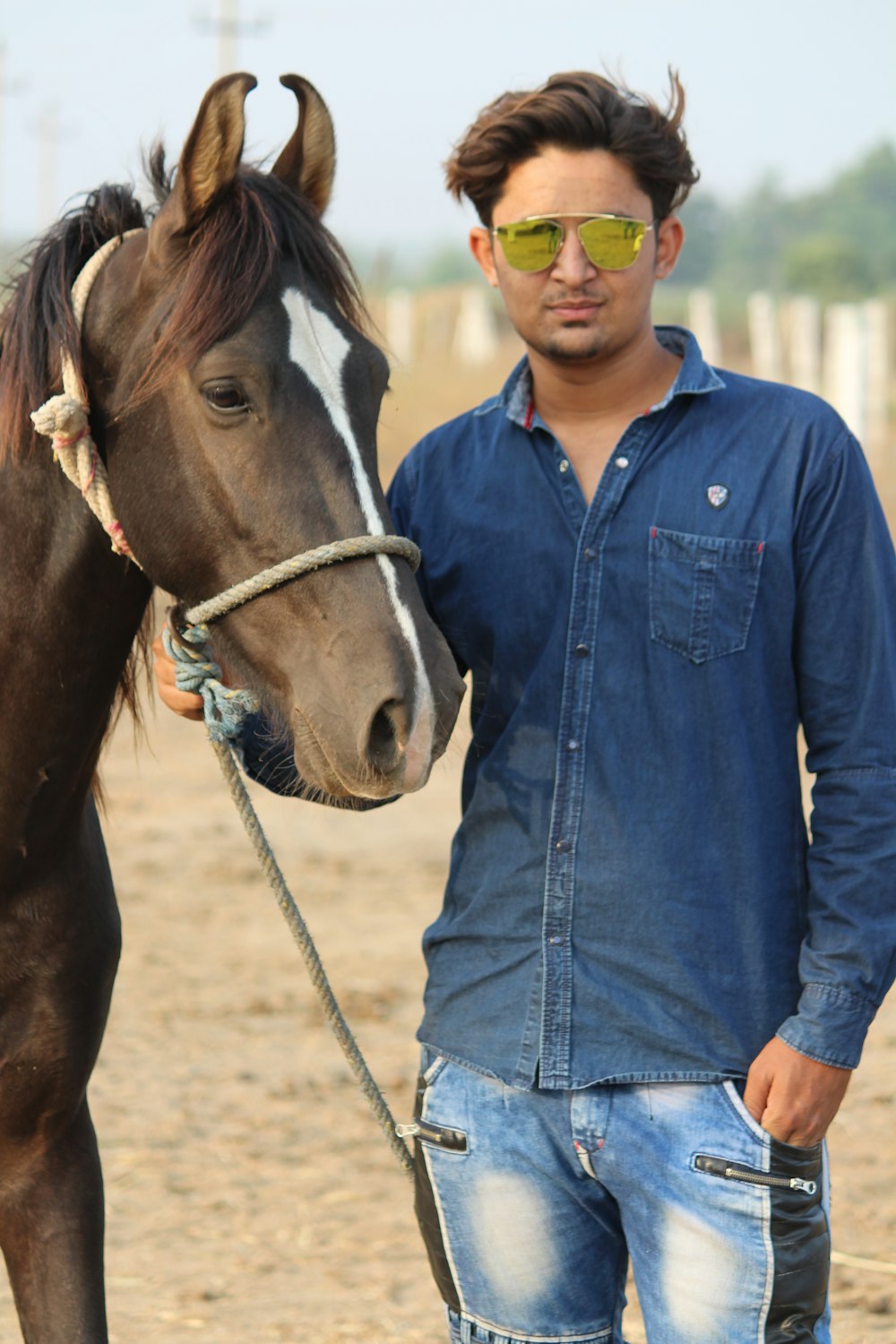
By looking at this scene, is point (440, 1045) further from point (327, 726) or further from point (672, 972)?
point (327, 726)

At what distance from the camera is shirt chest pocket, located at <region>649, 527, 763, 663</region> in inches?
80.9

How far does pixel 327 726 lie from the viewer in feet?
6.12

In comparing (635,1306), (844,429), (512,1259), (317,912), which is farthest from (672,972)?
(317,912)

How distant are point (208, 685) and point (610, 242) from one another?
84 centimetres

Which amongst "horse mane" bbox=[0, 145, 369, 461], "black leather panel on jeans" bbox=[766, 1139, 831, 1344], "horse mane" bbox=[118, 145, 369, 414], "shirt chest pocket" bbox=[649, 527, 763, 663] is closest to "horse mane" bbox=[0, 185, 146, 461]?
"horse mane" bbox=[0, 145, 369, 461]

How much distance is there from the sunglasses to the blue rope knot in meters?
0.71

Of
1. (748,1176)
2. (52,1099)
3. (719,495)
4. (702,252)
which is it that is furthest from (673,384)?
(702,252)

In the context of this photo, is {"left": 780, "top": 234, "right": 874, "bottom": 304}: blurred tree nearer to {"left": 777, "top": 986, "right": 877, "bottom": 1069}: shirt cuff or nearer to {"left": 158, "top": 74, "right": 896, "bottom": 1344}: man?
{"left": 158, "top": 74, "right": 896, "bottom": 1344}: man

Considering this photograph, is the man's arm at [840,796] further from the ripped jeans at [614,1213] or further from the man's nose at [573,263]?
the man's nose at [573,263]

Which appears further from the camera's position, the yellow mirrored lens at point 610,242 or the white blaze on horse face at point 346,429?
the yellow mirrored lens at point 610,242

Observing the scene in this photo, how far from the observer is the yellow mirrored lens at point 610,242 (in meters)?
2.15

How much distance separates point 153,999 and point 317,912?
98 cm

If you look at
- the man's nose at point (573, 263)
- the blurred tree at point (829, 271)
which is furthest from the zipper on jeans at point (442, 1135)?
the blurred tree at point (829, 271)

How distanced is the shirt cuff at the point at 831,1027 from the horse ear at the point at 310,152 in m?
1.35
